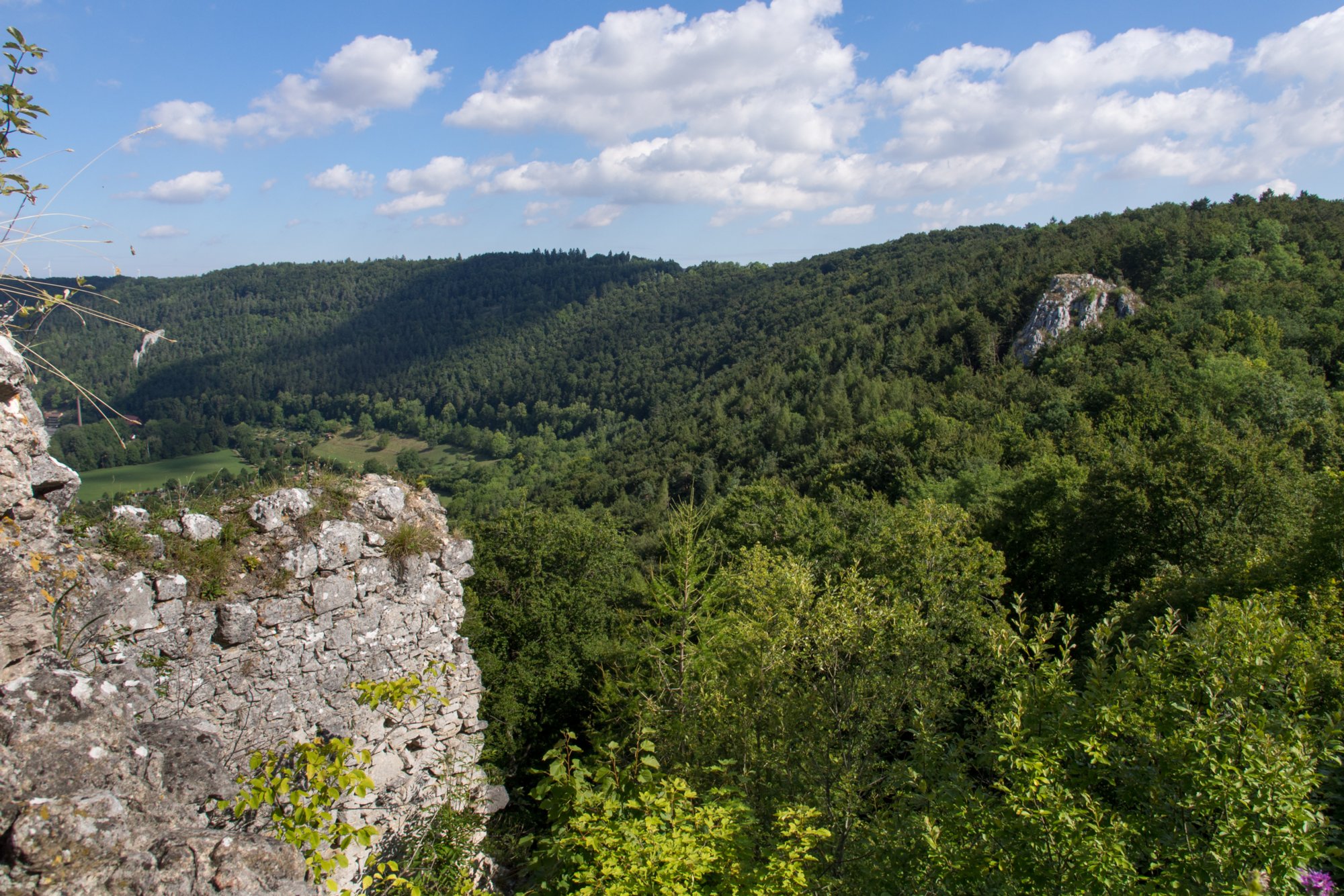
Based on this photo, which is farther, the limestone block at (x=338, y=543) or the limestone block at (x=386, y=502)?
the limestone block at (x=386, y=502)

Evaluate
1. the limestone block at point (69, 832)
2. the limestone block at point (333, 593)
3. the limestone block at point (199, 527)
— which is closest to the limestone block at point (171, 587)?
the limestone block at point (199, 527)

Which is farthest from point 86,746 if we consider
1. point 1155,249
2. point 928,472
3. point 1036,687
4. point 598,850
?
point 1155,249

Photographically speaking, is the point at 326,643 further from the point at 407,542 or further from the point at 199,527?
the point at 199,527

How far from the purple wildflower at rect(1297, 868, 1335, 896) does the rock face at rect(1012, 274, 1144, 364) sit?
6237cm

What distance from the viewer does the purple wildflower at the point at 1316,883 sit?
4.05m

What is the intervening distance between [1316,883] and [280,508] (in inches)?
364

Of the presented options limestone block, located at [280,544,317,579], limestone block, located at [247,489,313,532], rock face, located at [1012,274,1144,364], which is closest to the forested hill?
rock face, located at [1012,274,1144,364]

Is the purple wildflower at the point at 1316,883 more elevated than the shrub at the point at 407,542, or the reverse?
the shrub at the point at 407,542

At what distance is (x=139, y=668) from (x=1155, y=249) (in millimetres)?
77015

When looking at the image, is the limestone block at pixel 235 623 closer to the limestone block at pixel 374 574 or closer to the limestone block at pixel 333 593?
the limestone block at pixel 333 593

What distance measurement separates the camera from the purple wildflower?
4.05 m

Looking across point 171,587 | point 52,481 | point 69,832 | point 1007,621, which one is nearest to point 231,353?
point 171,587

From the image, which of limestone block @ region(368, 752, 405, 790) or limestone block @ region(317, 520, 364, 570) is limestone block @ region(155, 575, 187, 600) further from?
limestone block @ region(368, 752, 405, 790)

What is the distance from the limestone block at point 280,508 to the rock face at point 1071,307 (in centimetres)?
6305
